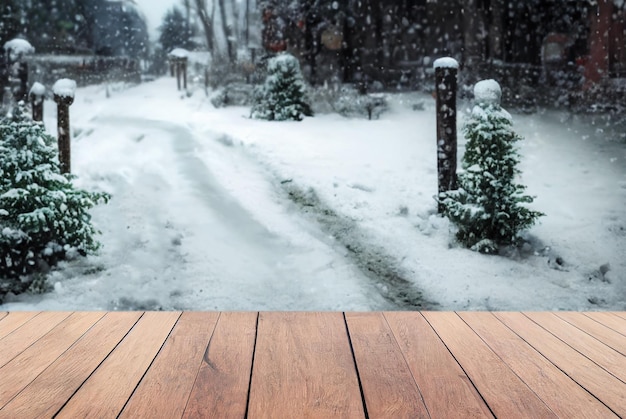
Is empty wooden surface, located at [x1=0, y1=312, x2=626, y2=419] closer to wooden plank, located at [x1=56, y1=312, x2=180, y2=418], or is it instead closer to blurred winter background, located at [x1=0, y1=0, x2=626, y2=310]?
wooden plank, located at [x1=56, y1=312, x2=180, y2=418]

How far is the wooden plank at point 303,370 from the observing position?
1843 mm

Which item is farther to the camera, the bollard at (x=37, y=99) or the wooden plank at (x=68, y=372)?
the bollard at (x=37, y=99)

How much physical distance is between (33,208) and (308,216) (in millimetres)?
1381

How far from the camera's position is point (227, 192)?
3.20m

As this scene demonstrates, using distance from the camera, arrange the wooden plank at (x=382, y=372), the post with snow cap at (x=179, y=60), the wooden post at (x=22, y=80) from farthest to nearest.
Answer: the post with snow cap at (x=179, y=60), the wooden post at (x=22, y=80), the wooden plank at (x=382, y=372)

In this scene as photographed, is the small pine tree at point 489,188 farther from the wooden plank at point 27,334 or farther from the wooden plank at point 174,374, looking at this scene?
the wooden plank at point 27,334

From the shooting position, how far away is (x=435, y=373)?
7.06 ft

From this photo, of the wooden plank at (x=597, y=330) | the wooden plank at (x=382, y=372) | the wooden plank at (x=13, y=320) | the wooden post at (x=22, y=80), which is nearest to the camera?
the wooden plank at (x=382, y=372)

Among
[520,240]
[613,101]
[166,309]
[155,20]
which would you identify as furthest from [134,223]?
[613,101]

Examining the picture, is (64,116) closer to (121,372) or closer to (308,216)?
(308,216)

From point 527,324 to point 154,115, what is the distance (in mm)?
2198

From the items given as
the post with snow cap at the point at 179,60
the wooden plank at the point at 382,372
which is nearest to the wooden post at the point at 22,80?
the post with snow cap at the point at 179,60

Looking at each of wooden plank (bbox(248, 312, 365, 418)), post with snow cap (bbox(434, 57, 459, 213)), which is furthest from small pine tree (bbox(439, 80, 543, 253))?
wooden plank (bbox(248, 312, 365, 418))

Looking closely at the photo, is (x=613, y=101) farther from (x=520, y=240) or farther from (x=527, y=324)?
(x=527, y=324)
